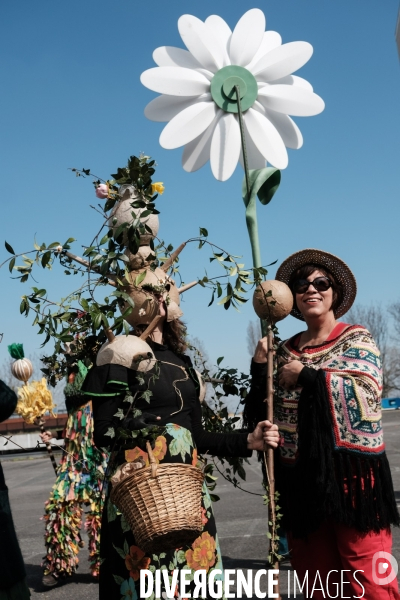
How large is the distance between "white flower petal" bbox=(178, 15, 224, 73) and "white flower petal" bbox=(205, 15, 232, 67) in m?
0.02

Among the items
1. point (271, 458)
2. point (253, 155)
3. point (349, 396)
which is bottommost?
point (271, 458)

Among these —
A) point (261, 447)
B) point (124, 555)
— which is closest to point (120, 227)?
point (261, 447)

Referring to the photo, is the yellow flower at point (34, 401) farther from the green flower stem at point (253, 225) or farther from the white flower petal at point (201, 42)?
the white flower petal at point (201, 42)

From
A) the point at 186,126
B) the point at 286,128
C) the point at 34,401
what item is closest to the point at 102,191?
the point at 186,126

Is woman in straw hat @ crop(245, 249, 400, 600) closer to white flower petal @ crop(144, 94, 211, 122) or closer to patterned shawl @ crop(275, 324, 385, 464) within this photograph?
patterned shawl @ crop(275, 324, 385, 464)

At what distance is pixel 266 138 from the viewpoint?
3416 mm

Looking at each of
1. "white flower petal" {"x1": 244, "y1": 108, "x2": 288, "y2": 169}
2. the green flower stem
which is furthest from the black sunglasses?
"white flower petal" {"x1": 244, "y1": 108, "x2": 288, "y2": 169}

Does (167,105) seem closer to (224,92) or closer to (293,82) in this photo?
(224,92)

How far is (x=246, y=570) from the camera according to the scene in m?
5.11

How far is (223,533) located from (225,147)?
436cm

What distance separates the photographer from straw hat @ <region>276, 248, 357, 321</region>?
3404mm

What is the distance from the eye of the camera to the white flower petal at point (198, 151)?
11.3ft

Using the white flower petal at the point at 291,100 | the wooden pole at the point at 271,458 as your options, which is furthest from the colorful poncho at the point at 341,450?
the white flower petal at the point at 291,100

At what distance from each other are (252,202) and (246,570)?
3.14 m
